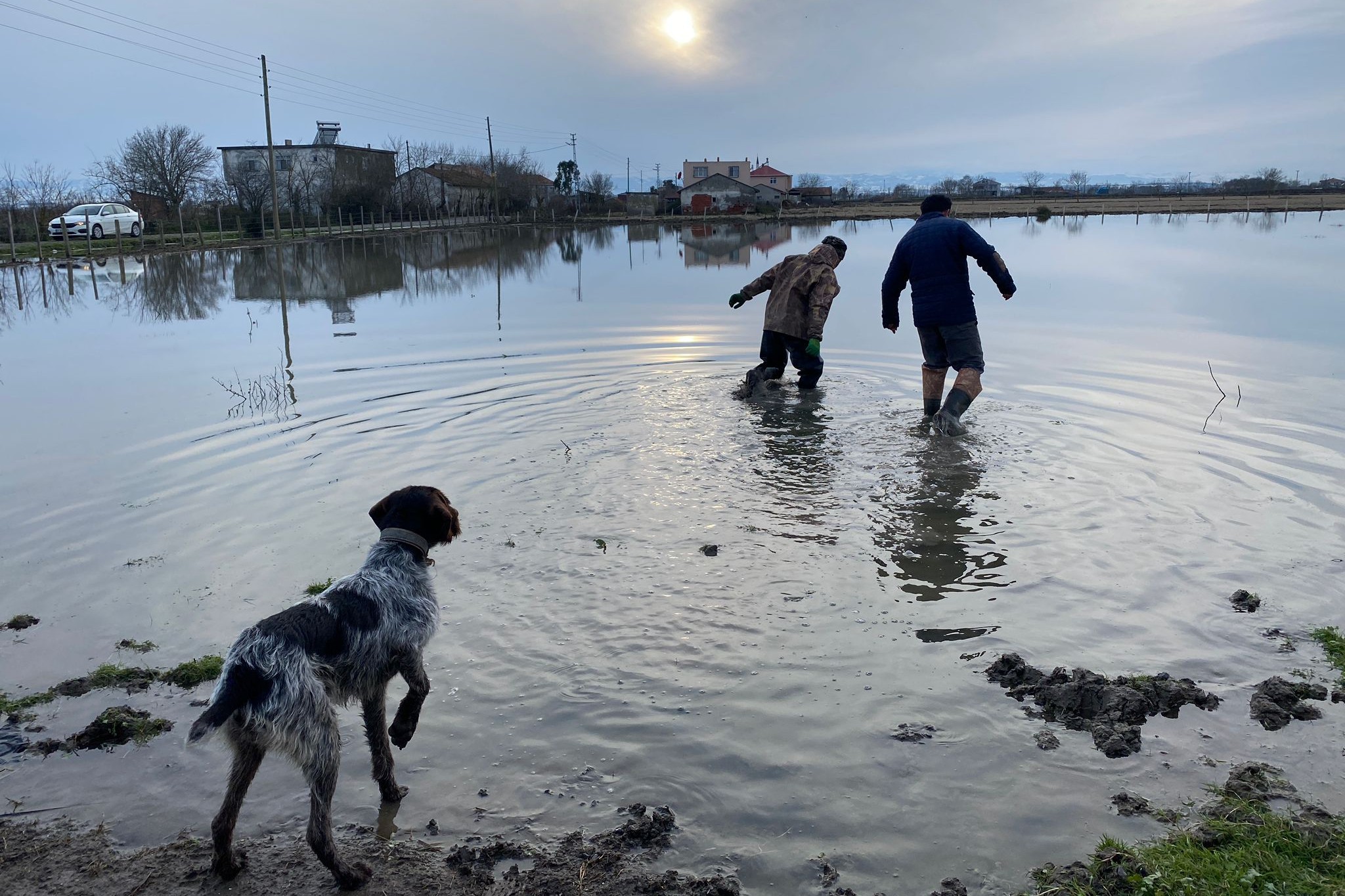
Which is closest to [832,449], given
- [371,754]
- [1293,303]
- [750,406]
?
[750,406]

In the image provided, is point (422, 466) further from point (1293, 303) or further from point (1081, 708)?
point (1293, 303)

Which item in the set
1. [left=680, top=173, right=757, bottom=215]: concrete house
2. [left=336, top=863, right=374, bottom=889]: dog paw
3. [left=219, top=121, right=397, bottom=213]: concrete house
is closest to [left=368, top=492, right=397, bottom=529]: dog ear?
[left=336, top=863, right=374, bottom=889]: dog paw

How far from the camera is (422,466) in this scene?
355 inches

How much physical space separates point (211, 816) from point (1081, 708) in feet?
13.9

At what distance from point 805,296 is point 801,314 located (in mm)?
307

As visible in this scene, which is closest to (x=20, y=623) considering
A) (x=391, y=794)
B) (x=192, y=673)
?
(x=192, y=673)

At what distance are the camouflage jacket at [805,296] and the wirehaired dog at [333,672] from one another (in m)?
8.59

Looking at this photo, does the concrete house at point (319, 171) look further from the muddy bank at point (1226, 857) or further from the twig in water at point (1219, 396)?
the muddy bank at point (1226, 857)

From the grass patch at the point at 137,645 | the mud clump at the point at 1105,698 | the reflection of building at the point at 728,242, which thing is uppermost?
the reflection of building at the point at 728,242

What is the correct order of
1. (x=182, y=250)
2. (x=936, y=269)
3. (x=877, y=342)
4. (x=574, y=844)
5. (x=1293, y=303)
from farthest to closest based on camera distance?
(x=182, y=250) < (x=1293, y=303) < (x=877, y=342) < (x=936, y=269) < (x=574, y=844)

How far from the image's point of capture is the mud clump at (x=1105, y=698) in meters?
4.55

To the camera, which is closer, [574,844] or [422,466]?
[574,844]

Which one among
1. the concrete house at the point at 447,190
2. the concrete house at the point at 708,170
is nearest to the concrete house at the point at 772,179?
the concrete house at the point at 708,170

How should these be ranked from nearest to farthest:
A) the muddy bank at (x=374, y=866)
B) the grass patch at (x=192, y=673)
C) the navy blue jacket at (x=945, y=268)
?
the muddy bank at (x=374, y=866), the grass patch at (x=192, y=673), the navy blue jacket at (x=945, y=268)
